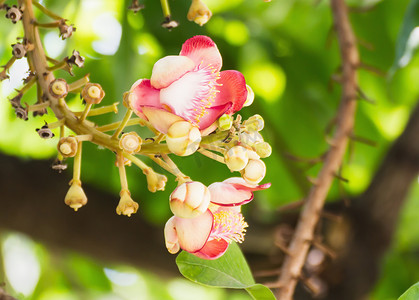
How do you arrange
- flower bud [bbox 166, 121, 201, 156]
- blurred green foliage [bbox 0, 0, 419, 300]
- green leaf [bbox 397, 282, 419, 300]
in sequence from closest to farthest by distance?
flower bud [bbox 166, 121, 201, 156] < green leaf [bbox 397, 282, 419, 300] < blurred green foliage [bbox 0, 0, 419, 300]

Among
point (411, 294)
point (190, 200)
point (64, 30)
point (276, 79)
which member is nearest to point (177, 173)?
point (190, 200)

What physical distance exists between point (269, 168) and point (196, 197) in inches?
32.4

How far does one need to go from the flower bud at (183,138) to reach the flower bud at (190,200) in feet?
0.08

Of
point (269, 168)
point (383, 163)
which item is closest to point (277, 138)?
point (269, 168)

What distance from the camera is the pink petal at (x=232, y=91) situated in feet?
1.30

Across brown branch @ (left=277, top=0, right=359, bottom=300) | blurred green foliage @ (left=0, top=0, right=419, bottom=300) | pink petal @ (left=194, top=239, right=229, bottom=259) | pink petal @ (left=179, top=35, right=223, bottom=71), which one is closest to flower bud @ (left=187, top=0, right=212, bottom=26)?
pink petal @ (left=179, top=35, right=223, bottom=71)

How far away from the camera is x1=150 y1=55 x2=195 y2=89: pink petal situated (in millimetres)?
383

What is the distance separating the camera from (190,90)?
15.4 inches

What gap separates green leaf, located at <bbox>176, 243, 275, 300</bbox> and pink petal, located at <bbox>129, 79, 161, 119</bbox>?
146 millimetres

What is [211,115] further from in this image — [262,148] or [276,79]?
[276,79]

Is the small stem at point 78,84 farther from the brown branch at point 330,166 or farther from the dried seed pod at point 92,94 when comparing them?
the brown branch at point 330,166

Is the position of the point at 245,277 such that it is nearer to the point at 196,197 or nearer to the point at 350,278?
the point at 196,197

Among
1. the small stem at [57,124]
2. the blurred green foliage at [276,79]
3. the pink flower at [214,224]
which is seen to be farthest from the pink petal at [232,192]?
the blurred green foliage at [276,79]

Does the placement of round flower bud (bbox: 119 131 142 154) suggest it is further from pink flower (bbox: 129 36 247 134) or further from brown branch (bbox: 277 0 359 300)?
brown branch (bbox: 277 0 359 300)
